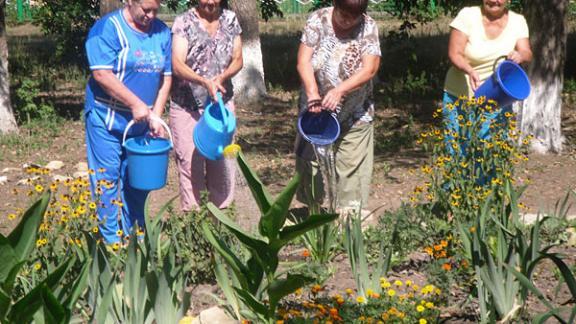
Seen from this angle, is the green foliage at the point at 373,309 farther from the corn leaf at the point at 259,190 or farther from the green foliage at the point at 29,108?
the green foliage at the point at 29,108

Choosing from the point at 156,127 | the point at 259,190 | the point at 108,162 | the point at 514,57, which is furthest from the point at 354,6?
the point at 259,190

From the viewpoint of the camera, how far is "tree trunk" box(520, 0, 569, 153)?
26.6 feet

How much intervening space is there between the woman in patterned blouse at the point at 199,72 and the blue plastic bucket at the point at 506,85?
1.47 meters

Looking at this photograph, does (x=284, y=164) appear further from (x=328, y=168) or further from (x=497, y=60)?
(x=497, y=60)

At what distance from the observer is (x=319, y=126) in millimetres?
5676

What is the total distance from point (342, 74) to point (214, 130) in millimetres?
882

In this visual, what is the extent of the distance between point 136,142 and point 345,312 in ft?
6.30

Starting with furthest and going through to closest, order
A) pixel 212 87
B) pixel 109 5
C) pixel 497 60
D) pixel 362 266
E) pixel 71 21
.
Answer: pixel 71 21 < pixel 109 5 < pixel 497 60 < pixel 212 87 < pixel 362 266

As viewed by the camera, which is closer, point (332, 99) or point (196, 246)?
point (196, 246)

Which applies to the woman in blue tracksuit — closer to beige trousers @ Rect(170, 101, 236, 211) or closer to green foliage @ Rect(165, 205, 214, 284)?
beige trousers @ Rect(170, 101, 236, 211)

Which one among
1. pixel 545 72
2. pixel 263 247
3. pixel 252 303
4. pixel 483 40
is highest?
pixel 483 40

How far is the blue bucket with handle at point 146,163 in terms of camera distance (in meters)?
5.15

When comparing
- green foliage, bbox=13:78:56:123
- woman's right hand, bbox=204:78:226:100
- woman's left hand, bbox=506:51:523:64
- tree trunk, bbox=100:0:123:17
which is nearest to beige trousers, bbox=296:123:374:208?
woman's right hand, bbox=204:78:226:100

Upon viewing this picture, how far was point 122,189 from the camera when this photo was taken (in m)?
5.49
